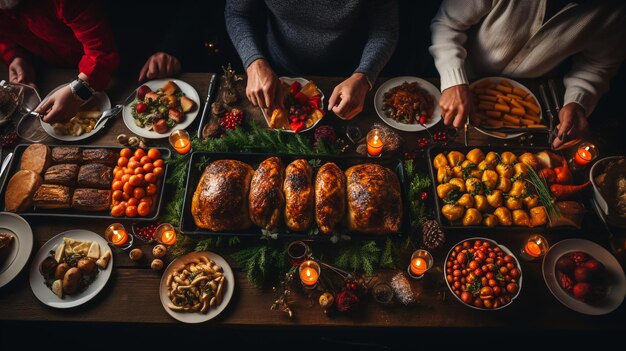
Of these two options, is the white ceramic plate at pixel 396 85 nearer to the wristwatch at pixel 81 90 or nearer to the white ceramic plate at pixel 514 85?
the white ceramic plate at pixel 514 85

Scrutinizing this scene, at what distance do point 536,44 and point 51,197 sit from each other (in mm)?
3481

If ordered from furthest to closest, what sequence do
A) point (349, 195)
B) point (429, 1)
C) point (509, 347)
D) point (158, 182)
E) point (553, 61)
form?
1. point (429, 1)
2. point (509, 347)
3. point (553, 61)
4. point (158, 182)
5. point (349, 195)

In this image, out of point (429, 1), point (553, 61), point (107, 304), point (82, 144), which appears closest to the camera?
point (107, 304)

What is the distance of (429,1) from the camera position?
3533 millimetres

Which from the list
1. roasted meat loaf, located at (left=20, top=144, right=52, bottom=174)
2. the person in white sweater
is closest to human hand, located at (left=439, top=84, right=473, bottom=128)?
the person in white sweater

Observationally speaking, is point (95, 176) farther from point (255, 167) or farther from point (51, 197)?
point (255, 167)

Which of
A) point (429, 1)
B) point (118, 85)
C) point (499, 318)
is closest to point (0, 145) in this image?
point (118, 85)

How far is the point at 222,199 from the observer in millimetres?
1901

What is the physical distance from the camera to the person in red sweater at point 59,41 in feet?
7.52

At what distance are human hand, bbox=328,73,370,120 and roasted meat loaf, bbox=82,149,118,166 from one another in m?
1.52

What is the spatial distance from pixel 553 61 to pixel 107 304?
3460 mm

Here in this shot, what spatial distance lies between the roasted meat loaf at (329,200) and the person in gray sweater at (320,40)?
52cm

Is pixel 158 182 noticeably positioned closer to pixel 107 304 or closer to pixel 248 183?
pixel 248 183

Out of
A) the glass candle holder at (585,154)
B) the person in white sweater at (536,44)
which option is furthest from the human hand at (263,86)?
the glass candle holder at (585,154)
